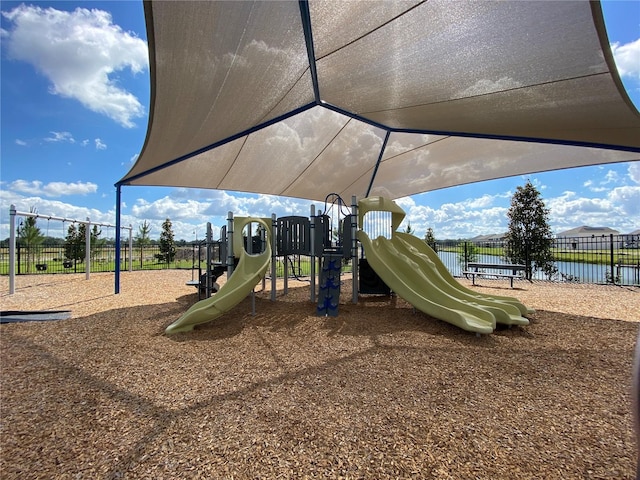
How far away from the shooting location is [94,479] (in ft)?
5.42

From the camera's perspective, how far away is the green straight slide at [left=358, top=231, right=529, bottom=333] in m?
4.34

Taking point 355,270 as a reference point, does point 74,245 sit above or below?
above

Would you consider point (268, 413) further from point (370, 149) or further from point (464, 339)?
point (370, 149)

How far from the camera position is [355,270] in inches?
249

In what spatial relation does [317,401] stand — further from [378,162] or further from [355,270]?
[378,162]

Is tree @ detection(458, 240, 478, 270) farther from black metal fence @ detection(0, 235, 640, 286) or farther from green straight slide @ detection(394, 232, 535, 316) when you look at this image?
green straight slide @ detection(394, 232, 535, 316)

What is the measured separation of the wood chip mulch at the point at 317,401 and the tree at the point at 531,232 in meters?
8.33

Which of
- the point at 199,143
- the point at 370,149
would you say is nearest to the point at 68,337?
the point at 199,143

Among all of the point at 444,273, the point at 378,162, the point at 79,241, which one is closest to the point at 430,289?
the point at 444,273

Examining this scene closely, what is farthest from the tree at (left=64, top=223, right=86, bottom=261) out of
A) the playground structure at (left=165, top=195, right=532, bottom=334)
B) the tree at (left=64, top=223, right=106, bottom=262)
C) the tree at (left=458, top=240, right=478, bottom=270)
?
the tree at (left=458, top=240, right=478, bottom=270)

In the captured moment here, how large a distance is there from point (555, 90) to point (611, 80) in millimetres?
552

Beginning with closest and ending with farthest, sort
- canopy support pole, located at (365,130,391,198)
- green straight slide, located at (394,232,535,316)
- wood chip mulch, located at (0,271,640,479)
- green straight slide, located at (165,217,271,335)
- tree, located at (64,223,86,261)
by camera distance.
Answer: wood chip mulch, located at (0,271,640,479) → green straight slide, located at (165,217,271,335) → green straight slide, located at (394,232,535,316) → canopy support pole, located at (365,130,391,198) → tree, located at (64,223,86,261)

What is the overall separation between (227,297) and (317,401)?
2.79 metres

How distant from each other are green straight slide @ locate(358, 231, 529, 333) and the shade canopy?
101 inches
